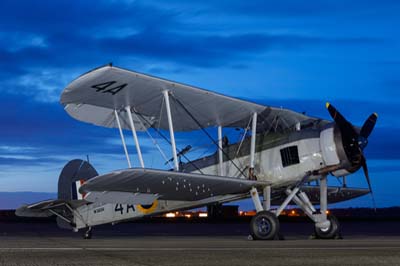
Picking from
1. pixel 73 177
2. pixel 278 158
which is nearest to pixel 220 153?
pixel 278 158

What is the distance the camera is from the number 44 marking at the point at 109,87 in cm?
1506

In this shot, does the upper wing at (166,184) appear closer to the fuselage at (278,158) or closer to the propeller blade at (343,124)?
the fuselage at (278,158)

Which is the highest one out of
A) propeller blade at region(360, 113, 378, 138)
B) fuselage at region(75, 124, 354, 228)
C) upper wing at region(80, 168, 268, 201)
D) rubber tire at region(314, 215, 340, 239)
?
propeller blade at region(360, 113, 378, 138)

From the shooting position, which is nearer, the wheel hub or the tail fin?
the wheel hub

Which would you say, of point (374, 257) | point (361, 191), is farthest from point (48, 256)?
point (361, 191)

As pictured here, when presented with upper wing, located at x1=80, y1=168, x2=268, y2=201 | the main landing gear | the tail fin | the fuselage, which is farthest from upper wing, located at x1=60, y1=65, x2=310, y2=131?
the tail fin

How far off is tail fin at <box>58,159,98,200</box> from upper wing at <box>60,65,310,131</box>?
3.05m

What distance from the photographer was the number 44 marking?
49.4 feet

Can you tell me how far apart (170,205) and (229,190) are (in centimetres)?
313

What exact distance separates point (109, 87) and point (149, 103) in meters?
1.91

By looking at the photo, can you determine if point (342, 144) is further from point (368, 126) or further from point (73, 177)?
point (73, 177)

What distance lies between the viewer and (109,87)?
50.2 feet

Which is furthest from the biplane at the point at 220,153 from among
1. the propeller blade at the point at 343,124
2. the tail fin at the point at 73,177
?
the tail fin at the point at 73,177

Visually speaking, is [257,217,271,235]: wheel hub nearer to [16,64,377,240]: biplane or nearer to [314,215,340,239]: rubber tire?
[16,64,377,240]: biplane
